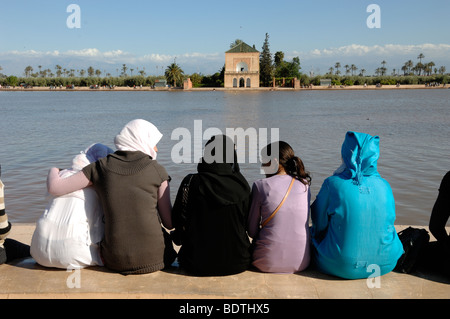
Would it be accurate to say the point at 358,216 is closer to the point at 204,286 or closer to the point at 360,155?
the point at 360,155

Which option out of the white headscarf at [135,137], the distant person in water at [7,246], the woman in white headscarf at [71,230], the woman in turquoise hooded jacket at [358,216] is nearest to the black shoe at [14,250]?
the distant person in water at [7,246]

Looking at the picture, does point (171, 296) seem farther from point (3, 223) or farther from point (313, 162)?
point (313, 162)

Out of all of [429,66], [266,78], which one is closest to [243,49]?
[266,78]

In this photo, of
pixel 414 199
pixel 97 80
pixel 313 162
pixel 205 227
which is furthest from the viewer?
pixel 97 80

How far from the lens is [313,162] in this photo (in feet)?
35.1

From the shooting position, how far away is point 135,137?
9.14 ft

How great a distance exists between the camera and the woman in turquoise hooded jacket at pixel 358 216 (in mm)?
2686

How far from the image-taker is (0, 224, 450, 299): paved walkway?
2.62 metres

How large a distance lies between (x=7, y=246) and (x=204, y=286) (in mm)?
1564

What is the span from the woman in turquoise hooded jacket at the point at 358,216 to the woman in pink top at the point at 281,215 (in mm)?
155

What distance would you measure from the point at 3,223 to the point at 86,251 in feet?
2.12

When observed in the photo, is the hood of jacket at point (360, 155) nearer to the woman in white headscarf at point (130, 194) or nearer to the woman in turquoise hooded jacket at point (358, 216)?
the woman in turquoise hooded jacket at point (358, 216)
